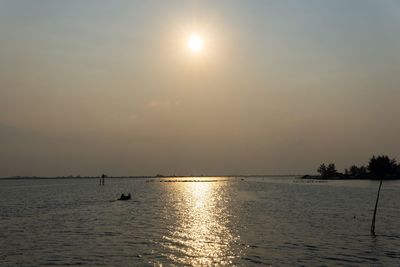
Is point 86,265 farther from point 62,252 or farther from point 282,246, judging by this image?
point 282,246

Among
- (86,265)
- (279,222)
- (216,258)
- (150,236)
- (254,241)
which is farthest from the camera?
(279,222)

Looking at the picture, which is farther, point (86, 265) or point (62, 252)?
point (62, 252)

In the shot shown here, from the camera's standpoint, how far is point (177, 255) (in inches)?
1323

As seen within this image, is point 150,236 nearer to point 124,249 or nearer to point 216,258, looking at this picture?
point 124,249

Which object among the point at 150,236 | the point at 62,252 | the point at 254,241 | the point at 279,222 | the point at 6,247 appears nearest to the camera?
the point at 62,252

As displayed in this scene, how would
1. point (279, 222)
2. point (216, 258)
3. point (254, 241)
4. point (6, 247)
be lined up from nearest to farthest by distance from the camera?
point (216, 258) < point (6, 247) < point (254, 241) < point (279, 222)

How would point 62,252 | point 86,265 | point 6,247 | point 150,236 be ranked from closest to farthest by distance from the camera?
point 86,265
point 62,252
point 6,247
point 150,236

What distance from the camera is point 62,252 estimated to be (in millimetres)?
34750

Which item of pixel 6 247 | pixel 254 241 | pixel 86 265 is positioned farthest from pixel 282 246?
pixel 6 247

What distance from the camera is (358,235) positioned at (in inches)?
1716

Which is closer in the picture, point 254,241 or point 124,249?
point 124,249

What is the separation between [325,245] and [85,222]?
100 ft

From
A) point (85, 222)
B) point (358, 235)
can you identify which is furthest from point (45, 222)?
point (358, 235)

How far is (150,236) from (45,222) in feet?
62.5
